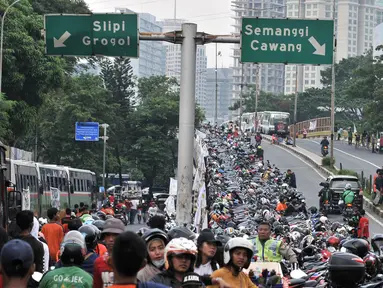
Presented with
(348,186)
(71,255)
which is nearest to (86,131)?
(348,186)

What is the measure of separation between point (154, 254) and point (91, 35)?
1055 centimetres

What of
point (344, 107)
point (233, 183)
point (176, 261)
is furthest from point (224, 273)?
point (344, 107)

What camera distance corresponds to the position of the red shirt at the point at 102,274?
7.77 m

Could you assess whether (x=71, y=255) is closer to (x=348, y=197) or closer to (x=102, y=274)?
(x=102, y=274)

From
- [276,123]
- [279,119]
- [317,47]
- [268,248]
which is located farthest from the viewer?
[279,119]

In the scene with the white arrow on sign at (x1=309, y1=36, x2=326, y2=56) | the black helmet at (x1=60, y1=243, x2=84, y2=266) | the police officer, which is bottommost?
the police officer

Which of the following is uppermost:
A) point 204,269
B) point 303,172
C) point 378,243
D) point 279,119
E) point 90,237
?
point 90,237

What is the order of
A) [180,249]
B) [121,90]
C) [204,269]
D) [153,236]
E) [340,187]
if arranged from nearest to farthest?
[180,249] → [153,236] → [204,269] → [340,187] → [121,90]

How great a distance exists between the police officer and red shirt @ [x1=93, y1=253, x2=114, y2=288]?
496 centimetres

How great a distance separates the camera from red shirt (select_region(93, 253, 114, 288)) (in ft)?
25.5

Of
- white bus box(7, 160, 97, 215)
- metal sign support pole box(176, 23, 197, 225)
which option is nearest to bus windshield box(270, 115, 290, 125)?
white bus box(7, 160, 97, 215)

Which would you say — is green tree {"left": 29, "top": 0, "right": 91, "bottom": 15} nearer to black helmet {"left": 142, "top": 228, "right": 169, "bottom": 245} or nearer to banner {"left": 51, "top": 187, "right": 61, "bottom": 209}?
banner {"left": 51, "top": 187, "right": 61, "bottom": 209}

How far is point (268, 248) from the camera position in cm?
1320

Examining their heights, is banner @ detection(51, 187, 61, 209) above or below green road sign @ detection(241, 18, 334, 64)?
below
